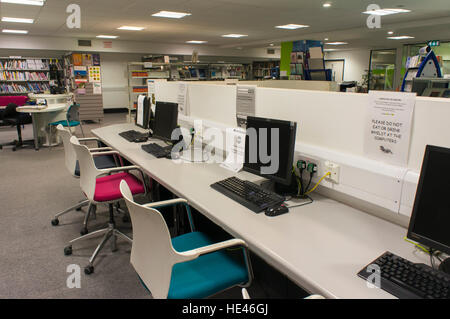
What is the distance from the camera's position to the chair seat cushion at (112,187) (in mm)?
2541

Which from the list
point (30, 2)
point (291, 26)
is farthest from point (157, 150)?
point (291, 26)

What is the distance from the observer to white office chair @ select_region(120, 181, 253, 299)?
4.28 ft

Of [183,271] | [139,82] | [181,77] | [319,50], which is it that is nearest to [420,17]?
[319,50]

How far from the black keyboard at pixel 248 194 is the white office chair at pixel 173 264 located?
284 mm

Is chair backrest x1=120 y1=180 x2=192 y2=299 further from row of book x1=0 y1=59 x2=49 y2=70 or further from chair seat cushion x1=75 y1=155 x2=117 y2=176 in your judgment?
row of book x1=0 y1=59 x2=49 y2=70

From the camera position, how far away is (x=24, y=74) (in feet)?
33.0

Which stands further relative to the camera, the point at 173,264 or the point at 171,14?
the point at 171,14

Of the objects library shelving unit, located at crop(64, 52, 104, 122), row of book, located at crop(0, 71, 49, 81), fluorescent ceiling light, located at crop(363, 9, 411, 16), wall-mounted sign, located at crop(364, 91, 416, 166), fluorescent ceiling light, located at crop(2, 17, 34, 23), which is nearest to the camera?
wall-mounted sign, located at crop(364, 91, 416, 166)

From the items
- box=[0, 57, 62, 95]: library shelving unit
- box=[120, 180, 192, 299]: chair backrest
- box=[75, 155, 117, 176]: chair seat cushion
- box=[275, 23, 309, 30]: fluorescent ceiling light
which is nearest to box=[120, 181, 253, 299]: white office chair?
box=[120, 180, 192, 299]: chair backrest

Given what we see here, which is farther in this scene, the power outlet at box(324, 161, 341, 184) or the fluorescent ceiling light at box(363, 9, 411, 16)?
the fluorescent ceiling light at box(363, 9, 411, 16)

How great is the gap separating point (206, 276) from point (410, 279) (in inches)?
33.4

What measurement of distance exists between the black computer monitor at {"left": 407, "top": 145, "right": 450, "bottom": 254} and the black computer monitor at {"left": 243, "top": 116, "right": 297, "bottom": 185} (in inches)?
27.8

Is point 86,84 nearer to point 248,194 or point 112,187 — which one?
point 112,187
